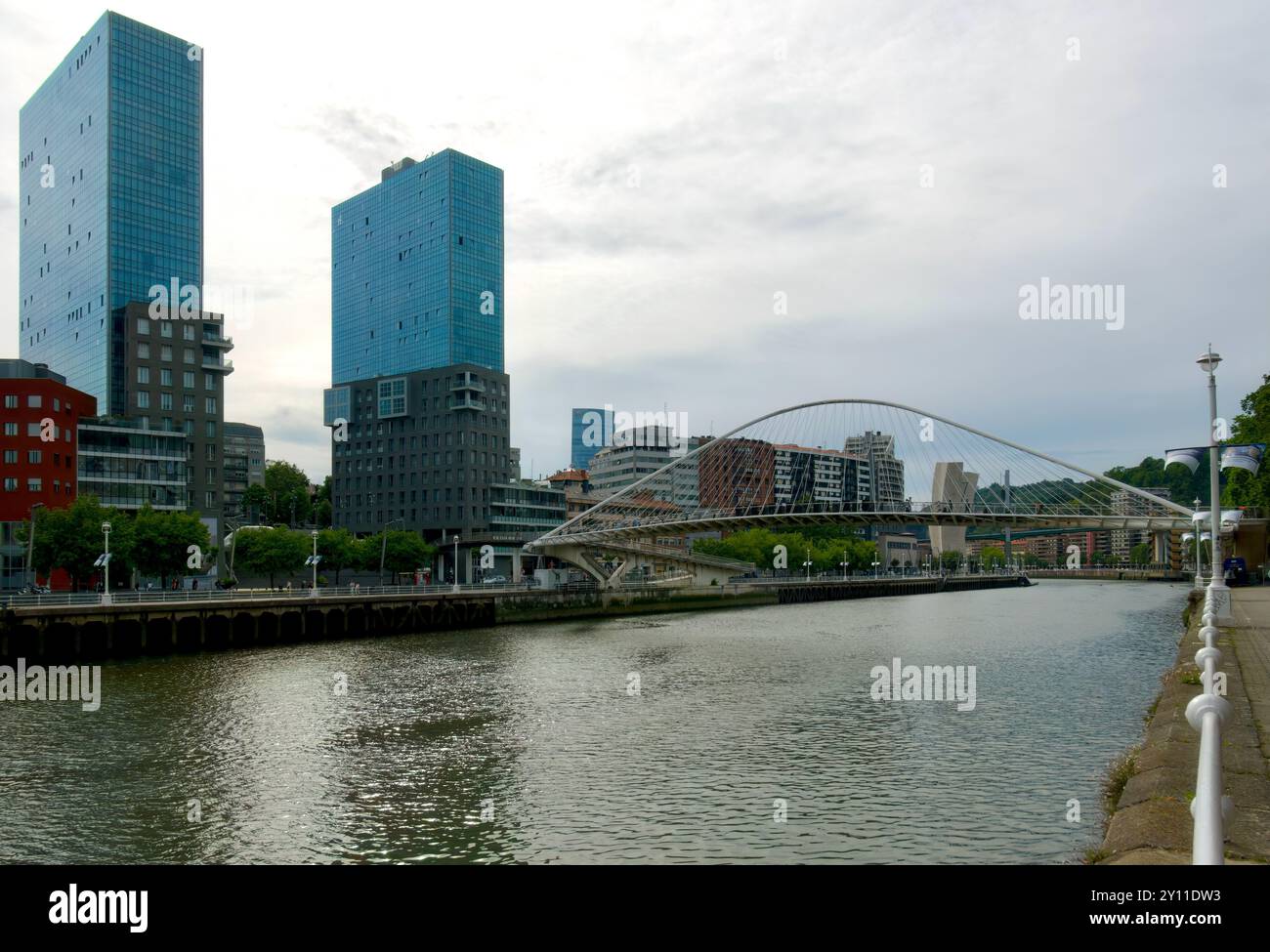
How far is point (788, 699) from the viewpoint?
95.4ft

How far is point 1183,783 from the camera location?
37.2 feet

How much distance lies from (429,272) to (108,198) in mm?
53244

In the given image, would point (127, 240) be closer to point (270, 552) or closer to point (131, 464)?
point (131, 464)

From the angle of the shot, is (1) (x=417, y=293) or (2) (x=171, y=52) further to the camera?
(1) (x=417, y=293)

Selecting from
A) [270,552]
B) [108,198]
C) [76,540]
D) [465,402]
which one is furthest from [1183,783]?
[108,198]

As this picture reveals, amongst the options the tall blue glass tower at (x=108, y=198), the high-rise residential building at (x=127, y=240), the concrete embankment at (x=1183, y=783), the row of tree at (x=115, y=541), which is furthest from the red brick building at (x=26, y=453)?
the concrete embankment at (x=1183, y=783)

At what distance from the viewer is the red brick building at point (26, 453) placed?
72.5 meters

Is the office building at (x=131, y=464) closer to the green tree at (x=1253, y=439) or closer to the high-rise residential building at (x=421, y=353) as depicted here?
the high-rise residential building at (x=421, y=353)

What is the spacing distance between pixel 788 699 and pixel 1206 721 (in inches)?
961

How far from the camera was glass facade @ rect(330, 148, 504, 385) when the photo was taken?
148m

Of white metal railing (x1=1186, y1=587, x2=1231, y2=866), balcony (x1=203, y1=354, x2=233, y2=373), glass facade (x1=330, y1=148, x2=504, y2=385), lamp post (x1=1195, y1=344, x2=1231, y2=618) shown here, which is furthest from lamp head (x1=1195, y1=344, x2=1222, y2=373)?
glass facade (x1=330, y1=148, x2=504, y2=385)
